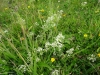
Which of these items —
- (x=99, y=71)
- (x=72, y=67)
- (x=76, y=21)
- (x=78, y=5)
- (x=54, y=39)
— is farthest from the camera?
(x=78, y=5)

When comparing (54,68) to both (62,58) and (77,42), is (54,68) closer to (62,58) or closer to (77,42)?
(62,58)

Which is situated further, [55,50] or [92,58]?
[55,50]

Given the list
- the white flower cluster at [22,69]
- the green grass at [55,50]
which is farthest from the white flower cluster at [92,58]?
the white flower cluster at [22,69]

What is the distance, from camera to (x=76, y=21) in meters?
3.27

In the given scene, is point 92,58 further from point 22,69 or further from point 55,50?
point 22,69

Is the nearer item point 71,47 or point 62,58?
point 62,58

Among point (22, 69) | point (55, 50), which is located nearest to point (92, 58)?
point (55, 50)

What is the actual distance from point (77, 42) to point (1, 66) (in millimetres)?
1005

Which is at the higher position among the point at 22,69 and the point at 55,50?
the point at 55,50

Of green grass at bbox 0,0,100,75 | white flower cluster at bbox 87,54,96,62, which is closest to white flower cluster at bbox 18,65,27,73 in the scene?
green grass at bbox 0,0,100,75

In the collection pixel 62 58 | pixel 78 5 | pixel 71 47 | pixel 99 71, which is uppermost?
pixel 78 5

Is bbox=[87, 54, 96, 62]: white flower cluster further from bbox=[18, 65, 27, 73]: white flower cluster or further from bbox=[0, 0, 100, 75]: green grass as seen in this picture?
bbox=[18, 65, 27, 73]: white flower cluster

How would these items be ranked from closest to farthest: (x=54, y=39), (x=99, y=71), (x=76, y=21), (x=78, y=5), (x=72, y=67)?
(x=99, y=71)
(x=72, y=67)
(x=54, y=39)
(x=76, y=21)
(x=78, y=5)

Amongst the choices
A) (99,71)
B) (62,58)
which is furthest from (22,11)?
(99,71)
